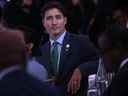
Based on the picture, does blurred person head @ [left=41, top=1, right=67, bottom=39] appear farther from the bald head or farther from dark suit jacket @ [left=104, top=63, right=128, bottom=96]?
the bald head

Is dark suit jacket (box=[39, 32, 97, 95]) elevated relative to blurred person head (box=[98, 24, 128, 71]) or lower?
lower

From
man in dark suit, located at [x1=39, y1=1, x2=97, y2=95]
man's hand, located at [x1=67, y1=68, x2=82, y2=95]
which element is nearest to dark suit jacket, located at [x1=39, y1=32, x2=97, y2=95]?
man in dark suit, located at [x1=39, y1=1, x2=97, y2=95]

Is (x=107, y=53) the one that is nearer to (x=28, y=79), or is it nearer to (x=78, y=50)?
(x=28, y=79)

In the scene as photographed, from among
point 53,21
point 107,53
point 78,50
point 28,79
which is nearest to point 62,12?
point 53,21

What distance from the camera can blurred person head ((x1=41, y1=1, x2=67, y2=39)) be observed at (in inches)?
250

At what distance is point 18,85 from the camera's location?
11.5 feet

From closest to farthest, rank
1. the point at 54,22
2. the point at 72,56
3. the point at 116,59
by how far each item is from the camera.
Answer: the point at 116,59
the point at 72,56
the point at 54,22

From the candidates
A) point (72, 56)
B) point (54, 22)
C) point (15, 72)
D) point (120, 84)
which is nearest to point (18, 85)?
point (15, 72)

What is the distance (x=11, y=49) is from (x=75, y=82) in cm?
215

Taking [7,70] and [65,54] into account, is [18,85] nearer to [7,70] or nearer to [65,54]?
[7,70]

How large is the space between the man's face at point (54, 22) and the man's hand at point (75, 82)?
0.77m

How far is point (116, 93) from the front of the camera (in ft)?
13.2

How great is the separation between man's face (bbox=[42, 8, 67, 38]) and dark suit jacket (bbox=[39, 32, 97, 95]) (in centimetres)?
27

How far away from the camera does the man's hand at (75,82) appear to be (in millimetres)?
5613
